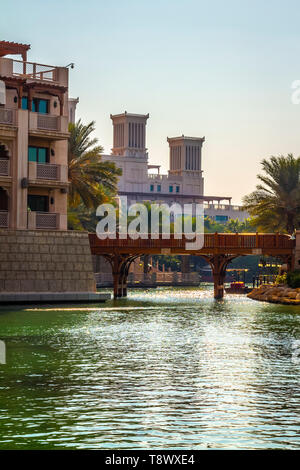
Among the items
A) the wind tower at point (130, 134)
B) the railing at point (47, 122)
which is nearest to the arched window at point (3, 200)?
the railing at point (47, 122)

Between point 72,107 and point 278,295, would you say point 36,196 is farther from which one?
point 72,107

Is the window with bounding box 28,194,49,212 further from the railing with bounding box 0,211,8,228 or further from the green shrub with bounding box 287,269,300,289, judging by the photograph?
the green shrub with bounding box 287,269,300,289

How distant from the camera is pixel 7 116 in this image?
5162 cm

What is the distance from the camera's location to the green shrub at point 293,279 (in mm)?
56750

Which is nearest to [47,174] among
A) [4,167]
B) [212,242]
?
[4,167]

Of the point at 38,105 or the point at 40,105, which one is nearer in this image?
the point at 38,105

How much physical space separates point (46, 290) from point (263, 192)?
82.8 ft

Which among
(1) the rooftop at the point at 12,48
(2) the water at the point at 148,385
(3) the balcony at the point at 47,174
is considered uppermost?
(1) the rooftop at the point at 12,48

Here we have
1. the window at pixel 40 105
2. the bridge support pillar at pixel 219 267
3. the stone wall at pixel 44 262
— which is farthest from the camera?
the bridge support pillar at pixel 219 267

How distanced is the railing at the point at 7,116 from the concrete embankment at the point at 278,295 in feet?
62.2

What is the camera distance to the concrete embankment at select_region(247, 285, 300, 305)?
178ft

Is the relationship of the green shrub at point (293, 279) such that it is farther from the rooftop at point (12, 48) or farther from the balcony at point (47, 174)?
the rooftop at point (12, 48)

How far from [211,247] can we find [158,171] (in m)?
120

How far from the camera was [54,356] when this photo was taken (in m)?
26.4
